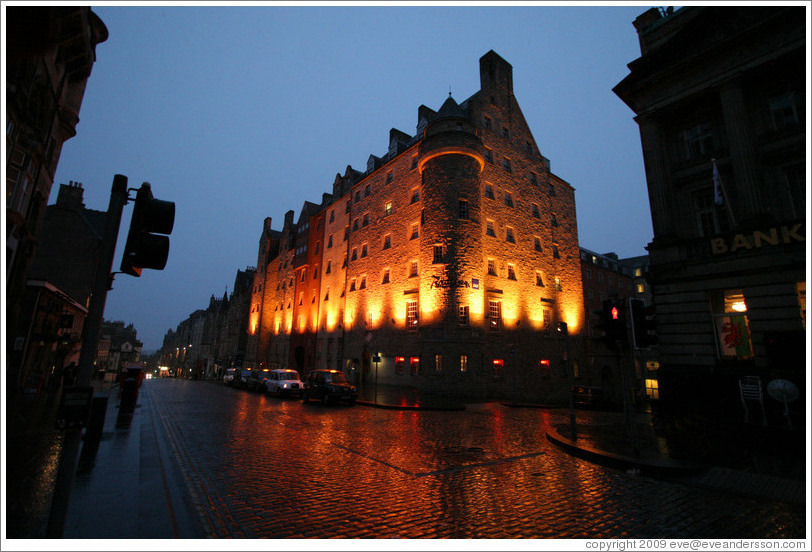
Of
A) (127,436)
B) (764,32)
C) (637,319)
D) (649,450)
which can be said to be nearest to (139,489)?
(127,436)

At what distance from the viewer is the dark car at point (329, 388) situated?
19578mm

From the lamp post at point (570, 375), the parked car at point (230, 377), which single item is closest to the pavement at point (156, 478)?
the lamp post at point (570, 375)

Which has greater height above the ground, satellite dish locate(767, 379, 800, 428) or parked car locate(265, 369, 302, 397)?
satellite dish locate(767, 379, 800, 428)

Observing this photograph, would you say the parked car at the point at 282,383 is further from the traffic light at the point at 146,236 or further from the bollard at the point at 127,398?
the traffic light at the point at 146,236

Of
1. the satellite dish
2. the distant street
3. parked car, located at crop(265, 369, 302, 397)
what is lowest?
the distant street

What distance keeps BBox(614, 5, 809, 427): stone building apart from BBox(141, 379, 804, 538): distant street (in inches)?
281

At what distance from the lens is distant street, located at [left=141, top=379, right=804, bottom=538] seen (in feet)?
16.2

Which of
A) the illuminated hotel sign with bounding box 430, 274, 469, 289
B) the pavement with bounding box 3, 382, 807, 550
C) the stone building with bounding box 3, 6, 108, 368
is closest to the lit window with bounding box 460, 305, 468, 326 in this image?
the illuminated hotel sign with bounding box 430, 274, 469, 289

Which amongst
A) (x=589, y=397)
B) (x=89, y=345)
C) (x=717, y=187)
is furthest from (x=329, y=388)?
(x=717, y=187)

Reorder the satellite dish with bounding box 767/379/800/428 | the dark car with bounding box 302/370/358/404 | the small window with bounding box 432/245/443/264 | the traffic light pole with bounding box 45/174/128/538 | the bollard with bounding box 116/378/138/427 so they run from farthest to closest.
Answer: the small window with bounding box 432/245/443/264, the dark car with bounding box 302/370/358/404, the bollard with bounding box 116/378/138/427, the satellite dish with bounding box 767/379/800/428, the traffic light pole with bounding box 45/174/128/538

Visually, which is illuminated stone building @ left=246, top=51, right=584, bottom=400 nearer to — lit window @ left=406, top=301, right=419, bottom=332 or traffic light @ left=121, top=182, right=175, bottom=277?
lit window @ left=406, top=301, right=419, bottom=332

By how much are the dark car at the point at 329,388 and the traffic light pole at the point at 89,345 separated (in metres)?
16.6

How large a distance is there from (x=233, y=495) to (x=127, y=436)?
19.4 feet

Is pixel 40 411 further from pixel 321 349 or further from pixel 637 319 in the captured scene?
pixel 321 349
